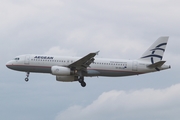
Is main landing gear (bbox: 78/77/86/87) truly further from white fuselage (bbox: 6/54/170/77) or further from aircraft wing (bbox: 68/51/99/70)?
aircraft wing (bbox: 68/51/99/70)

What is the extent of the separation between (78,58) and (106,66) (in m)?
4.32

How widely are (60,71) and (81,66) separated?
325 cm

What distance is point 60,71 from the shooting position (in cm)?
7219

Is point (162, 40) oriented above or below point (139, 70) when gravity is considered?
above

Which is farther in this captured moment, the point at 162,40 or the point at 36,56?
the point at 162,40

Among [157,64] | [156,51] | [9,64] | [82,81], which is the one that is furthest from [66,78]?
[156,51]

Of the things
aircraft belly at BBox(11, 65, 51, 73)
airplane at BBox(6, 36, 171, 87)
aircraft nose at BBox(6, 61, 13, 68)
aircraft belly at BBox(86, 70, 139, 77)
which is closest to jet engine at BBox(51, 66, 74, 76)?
airplane at BBox(6, 36, 171, 87)

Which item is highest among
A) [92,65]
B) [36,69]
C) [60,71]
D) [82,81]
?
[92,65]

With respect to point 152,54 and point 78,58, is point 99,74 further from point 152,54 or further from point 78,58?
point 152,54

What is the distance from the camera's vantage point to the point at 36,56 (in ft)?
242

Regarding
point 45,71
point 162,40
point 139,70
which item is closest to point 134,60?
point 139,70

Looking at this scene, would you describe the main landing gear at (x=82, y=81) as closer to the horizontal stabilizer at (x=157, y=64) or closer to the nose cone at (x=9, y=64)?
the horizontal stabilizer at (x=157, y=64)

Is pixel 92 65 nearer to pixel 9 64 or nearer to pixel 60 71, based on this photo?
pixel 60 71

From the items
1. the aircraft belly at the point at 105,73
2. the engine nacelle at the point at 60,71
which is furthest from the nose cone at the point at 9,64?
the aircraft belly at the point at 105,73
